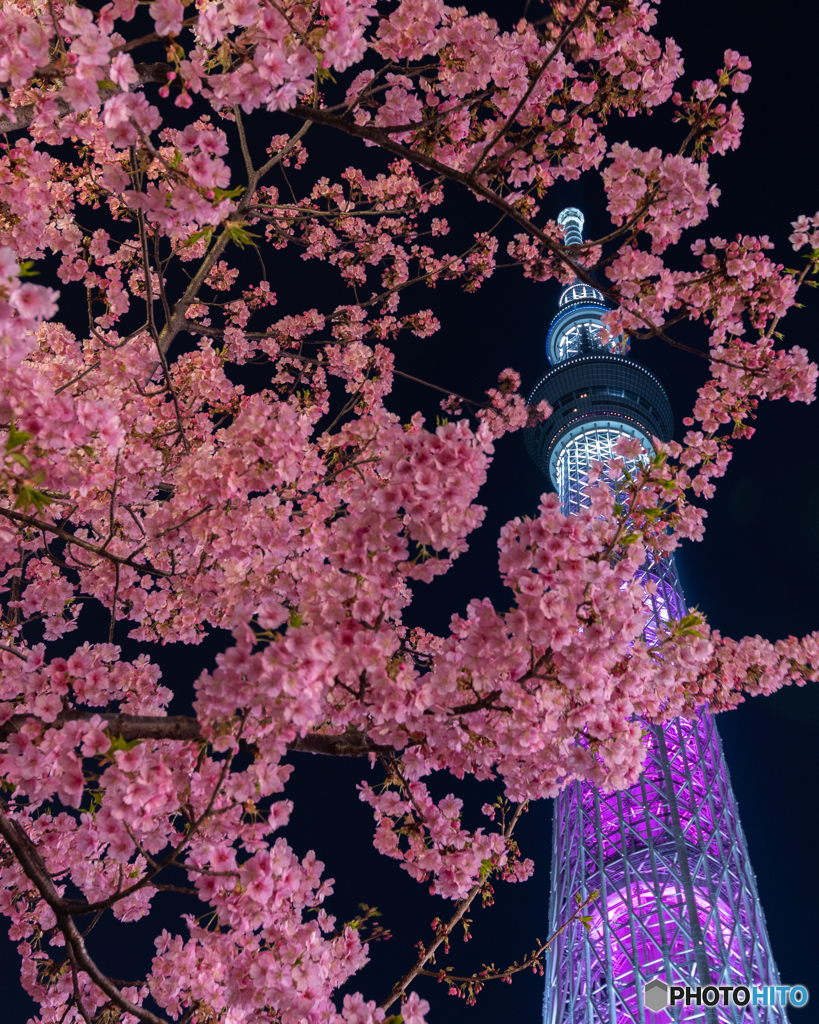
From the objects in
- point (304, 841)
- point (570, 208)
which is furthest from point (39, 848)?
point (570, 208)

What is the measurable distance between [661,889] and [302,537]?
19.6 m

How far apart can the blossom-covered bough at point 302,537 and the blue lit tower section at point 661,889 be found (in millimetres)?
11759

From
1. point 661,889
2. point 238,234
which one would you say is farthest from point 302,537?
point 661,889

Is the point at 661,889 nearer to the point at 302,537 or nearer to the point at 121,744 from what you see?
the point at 302,537

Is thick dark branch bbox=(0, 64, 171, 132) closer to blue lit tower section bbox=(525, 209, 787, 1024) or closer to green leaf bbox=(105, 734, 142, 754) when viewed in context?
green leaf bbox=(105, 734, 142, 754)

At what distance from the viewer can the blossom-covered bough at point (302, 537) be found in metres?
2.67

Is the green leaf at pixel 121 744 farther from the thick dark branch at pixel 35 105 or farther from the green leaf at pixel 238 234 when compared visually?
the thick dark branch at pixel 35 105

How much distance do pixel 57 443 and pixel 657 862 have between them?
71.6 feet

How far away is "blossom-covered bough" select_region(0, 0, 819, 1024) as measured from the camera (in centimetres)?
267

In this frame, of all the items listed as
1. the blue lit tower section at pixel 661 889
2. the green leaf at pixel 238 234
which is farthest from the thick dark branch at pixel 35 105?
the blue lit tower section at pixel 661 889

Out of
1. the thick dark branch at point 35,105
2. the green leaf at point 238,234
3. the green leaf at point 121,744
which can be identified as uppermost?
the thick dark branch at point 35,105

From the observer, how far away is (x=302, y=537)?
486 cm

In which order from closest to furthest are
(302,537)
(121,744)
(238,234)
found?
(121,744), (238,234), (302,537)

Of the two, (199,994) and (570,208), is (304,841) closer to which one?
(199,994)
